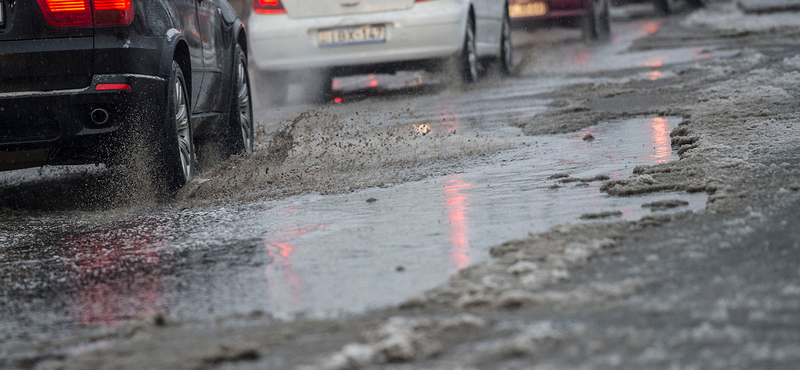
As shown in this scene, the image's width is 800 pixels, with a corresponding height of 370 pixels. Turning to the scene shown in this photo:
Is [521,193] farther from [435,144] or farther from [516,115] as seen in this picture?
[516,115]

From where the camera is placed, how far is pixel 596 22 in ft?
64.4

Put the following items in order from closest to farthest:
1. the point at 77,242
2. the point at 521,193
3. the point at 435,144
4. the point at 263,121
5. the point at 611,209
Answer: the point at 611,209 → the point at 77,242 → the point at 521,193 → the point at 435,144 → the point at 263,121

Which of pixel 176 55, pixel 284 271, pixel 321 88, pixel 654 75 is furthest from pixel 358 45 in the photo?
pixel 284 271

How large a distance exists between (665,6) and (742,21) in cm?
769

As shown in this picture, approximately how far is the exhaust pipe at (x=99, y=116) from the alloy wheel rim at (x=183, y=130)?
1.81 feet

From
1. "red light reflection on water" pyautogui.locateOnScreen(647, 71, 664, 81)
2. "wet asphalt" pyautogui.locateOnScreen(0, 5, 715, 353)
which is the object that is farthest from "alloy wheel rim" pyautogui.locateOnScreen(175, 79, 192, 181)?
"red light reflection on water" pyautogui.locateOnScreen(647, 71, 664, 81)

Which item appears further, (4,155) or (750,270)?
(4,155)

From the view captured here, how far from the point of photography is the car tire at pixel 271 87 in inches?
478

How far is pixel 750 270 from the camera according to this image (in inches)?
137

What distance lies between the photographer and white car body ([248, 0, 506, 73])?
37.7ft

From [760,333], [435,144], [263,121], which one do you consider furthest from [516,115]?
[760,333]

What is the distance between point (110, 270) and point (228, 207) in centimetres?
138

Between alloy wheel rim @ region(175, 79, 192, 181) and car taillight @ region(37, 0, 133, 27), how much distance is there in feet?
1.93

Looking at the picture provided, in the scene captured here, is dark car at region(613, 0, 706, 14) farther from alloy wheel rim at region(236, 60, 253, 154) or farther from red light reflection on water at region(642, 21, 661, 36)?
alloy wheel rim at region(236, 60, 253, 154)
